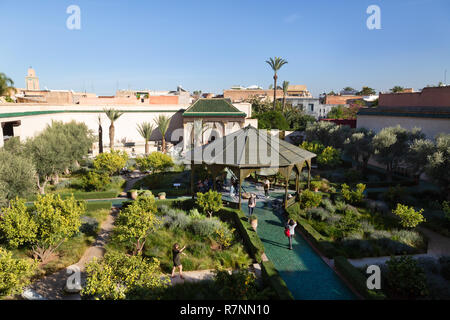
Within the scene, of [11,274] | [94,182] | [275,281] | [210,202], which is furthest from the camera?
[94,182]

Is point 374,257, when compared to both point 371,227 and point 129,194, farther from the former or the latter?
point 129,194

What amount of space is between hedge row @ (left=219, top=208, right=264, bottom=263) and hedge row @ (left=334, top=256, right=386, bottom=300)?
9.25 feet

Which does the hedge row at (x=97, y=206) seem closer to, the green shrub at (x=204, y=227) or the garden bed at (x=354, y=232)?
the green shrub at (x=204, y=227)

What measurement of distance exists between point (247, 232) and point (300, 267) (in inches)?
103

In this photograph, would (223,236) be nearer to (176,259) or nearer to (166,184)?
(176,259)

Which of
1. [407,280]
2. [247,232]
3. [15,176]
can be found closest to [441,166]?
[407,280]

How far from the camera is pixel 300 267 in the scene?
35.3 ft

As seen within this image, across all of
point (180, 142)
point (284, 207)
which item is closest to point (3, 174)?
point (284, 207)

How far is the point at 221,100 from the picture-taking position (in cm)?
4022

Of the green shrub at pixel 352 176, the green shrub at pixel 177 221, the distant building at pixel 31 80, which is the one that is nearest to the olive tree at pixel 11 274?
the green shrub at pixel 177 221

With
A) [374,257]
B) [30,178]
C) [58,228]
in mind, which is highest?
[30,178]

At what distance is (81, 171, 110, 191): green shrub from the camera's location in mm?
19703

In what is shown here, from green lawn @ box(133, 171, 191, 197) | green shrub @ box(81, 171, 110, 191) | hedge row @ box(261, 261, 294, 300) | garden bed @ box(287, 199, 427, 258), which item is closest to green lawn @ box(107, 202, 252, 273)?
hedge row @ box(261, 261, 294, 300)

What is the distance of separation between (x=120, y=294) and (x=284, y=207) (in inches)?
395
